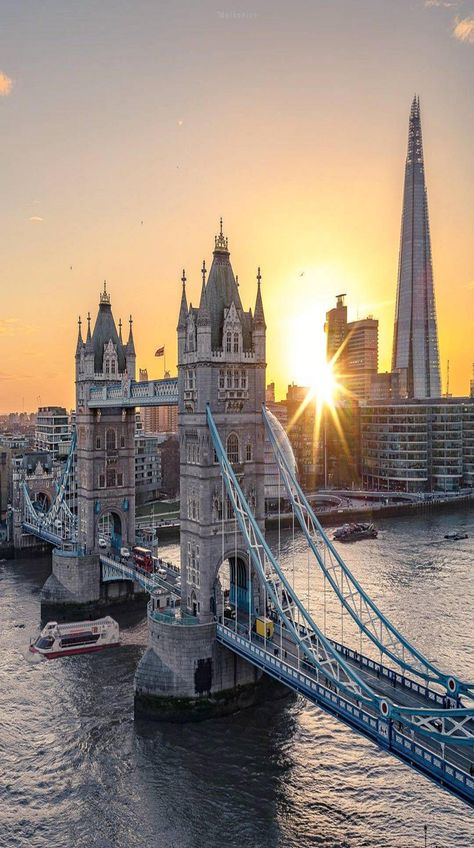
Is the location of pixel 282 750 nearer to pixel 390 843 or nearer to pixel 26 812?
pixel 390 843

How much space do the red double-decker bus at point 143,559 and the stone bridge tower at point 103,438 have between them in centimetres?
628

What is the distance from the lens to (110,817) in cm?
4084

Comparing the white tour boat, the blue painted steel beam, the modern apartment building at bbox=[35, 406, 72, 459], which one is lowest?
the white tour boat

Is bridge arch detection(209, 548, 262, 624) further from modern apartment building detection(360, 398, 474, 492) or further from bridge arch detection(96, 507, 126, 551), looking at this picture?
modern apartment building detection(360, 398, 474, 492)

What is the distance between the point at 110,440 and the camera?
82.0m

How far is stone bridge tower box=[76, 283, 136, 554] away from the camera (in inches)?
3182

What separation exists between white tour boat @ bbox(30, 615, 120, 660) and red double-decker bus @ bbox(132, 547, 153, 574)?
6843 mm

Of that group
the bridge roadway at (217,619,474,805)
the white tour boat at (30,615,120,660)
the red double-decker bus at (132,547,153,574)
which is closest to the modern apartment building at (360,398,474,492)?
the red double-decker bus at (132,547,153,574)

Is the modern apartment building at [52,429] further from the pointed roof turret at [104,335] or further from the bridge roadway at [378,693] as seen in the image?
the bridge roadway at [378,693]

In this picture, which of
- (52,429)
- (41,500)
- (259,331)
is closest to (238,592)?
(259,331)

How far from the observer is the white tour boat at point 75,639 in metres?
65.1

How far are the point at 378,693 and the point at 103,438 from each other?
1943 inches

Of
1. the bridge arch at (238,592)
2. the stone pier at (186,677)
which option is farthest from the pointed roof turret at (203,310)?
the stone pier at (186,677)

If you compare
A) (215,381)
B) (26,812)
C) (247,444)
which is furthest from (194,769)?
(215,381)
